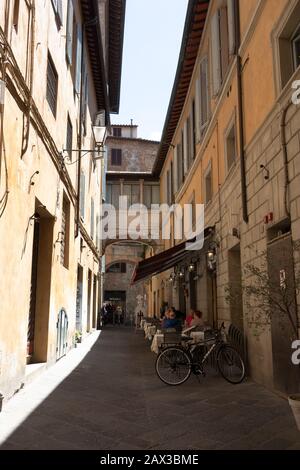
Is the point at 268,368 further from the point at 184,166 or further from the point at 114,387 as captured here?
the point at 184,166

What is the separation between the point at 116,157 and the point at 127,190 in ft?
27.1

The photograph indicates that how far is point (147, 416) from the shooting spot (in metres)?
5.51

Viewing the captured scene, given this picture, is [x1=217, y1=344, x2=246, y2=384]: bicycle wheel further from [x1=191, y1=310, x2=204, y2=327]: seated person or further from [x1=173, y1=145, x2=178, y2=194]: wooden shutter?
[x1=173, y1=145, x2=178, y2=194]: wooden shutter

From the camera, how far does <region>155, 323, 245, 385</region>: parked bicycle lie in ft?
25.5

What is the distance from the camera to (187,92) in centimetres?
1669

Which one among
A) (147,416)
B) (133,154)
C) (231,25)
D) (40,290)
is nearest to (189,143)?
(231,25)

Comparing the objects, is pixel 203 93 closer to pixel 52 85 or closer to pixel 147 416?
pixel 52 85

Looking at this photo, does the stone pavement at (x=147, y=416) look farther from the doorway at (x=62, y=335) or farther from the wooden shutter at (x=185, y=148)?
the wooden shutter at (x=185, y=148)

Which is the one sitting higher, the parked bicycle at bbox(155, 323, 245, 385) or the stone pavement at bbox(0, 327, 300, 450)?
the parked bicycle at bbox(155, 323, 245, 385)

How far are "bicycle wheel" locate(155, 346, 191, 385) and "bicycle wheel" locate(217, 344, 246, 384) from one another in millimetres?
605

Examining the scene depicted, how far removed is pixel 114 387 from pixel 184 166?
1122cm

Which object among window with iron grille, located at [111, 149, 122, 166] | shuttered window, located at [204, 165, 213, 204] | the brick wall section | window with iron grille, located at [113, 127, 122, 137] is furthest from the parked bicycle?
window with iron grille, located at [113, 127, 122, 137]

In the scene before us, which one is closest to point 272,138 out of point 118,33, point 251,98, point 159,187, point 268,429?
point 251,98

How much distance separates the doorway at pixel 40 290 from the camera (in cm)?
888
